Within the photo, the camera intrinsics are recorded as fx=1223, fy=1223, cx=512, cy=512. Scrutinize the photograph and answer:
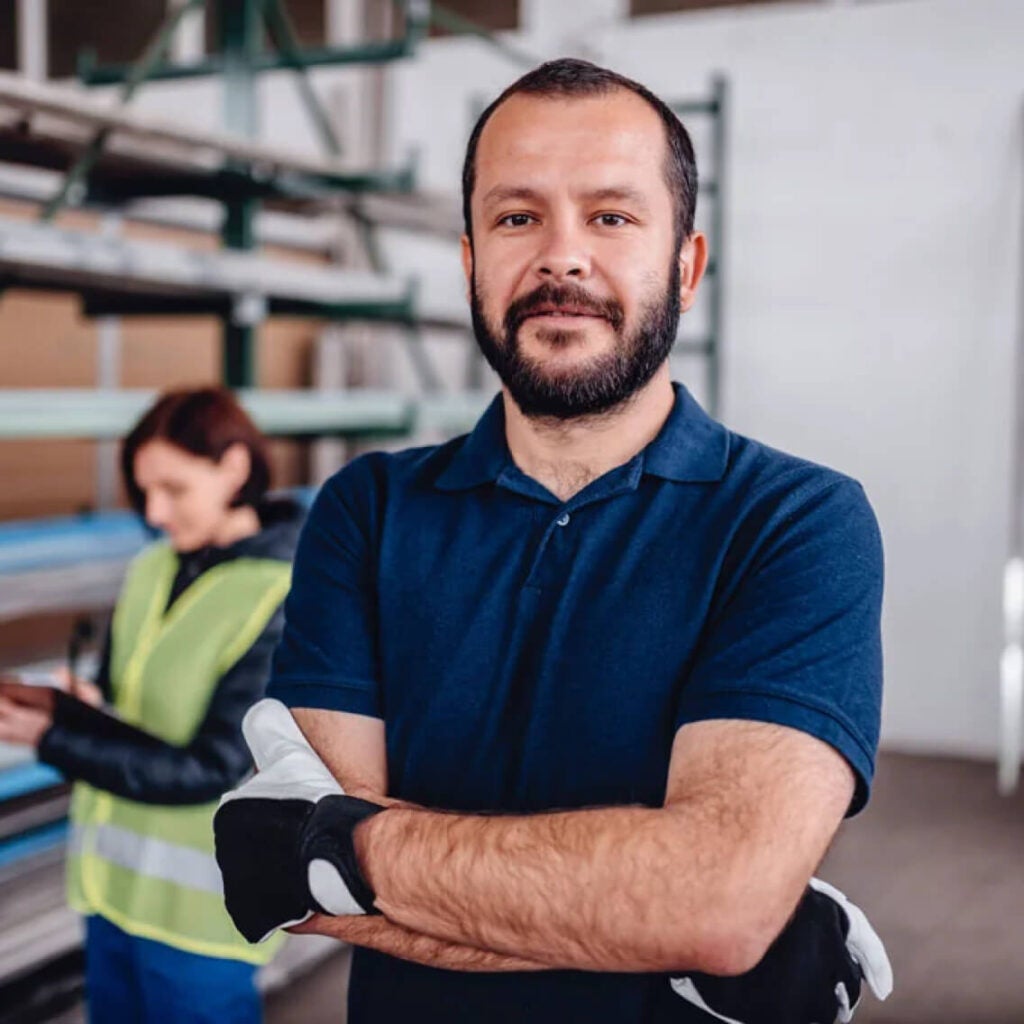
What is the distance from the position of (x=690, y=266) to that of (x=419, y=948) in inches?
28.2

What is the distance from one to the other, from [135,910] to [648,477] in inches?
45.6

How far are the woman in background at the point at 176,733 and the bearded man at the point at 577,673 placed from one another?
2.07 feet

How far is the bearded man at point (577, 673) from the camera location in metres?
0.99

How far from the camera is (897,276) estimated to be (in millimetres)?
4988

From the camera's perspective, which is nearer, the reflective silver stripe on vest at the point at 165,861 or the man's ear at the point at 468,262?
the man's ear at the point at 468,262

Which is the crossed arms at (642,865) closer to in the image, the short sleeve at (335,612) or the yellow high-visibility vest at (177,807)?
Answer: the short sleeve at (335,612)

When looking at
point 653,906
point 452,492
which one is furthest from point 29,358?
point 653,906

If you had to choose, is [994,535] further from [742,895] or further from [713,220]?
[742,895]

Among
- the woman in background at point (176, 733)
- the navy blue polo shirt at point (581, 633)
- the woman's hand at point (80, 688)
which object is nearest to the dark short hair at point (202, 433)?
the woman in background at point (176, 733)

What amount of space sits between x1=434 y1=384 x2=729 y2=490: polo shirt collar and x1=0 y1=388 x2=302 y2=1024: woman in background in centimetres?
71

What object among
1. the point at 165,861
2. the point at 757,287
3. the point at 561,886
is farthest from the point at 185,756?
the point at 757,287

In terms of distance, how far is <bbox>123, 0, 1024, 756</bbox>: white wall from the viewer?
15.9ft

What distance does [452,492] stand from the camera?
4.02 ft

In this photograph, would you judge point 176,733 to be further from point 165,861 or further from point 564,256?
point 564,256
